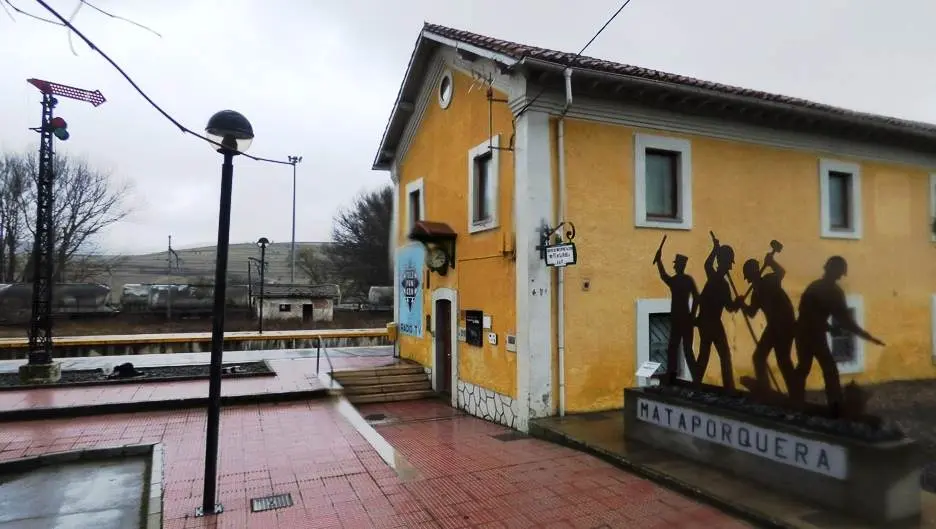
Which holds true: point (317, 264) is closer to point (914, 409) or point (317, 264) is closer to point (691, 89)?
point (691, 89)

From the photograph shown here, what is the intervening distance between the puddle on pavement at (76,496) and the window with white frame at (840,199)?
13200 mm

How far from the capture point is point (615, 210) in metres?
9.95

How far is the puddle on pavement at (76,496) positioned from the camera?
584 cm

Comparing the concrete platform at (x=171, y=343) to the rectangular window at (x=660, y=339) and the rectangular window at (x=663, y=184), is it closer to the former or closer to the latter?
the rectangular window at (x=660, y=339)

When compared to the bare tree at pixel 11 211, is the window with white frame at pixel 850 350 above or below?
below

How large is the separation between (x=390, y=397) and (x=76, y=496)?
693cm

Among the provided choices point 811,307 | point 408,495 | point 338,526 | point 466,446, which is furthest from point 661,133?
point 338,526

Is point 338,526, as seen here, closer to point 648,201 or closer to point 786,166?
point 648,201

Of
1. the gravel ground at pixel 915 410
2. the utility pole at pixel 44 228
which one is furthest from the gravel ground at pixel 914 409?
the utility pole at pixel 44 228

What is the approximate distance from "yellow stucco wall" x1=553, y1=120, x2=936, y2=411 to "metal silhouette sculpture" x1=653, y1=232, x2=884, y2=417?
798 mm

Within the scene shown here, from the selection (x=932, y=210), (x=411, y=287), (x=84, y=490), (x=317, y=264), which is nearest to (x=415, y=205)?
(x=411, y=287)

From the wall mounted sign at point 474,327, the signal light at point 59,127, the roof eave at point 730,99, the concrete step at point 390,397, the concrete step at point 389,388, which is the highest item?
the signal light at point 59,127

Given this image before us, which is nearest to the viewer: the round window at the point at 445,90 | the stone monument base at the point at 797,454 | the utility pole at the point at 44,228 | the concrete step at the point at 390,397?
the stone monument base at the point at 797,454

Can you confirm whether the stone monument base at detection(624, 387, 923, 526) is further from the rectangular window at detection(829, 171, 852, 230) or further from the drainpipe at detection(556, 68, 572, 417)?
the rectangular window at detection(829, 171, 852, 230)
